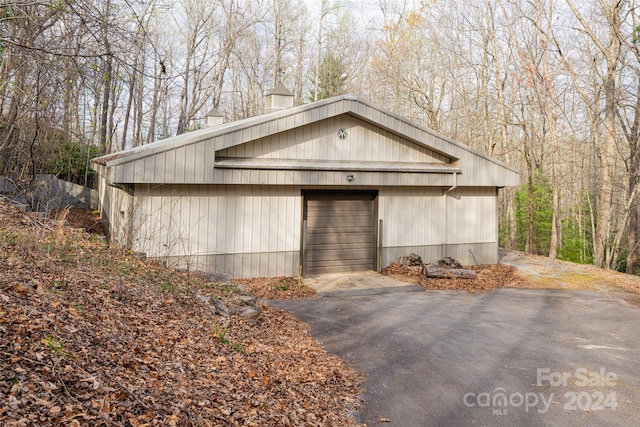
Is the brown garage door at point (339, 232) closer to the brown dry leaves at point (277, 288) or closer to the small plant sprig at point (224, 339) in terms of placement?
the brown dry leaves at point (277, 288)

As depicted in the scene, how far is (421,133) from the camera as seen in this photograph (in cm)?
1177

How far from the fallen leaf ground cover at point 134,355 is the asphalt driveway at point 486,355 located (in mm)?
565

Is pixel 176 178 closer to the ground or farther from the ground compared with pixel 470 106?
closer to the ground

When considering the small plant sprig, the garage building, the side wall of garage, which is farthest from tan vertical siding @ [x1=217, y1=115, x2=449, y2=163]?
the small plant sprig

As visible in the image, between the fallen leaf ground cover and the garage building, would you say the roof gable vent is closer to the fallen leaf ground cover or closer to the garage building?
the garage building

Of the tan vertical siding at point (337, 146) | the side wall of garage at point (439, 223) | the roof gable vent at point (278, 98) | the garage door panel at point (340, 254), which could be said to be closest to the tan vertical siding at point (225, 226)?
the garage door panel at point (340, 254)

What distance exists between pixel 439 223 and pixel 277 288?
541 centimetres

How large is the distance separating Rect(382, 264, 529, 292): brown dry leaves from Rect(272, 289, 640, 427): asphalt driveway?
0.81 m

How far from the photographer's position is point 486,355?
6156 mm

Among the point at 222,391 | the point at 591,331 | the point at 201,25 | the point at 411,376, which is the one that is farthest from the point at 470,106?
the point at 222,391

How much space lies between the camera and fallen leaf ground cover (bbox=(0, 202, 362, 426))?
3.07 meters

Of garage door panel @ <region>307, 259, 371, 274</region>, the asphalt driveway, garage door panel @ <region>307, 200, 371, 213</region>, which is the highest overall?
garage door panel @ <region>307, 200, 371, 213</region>

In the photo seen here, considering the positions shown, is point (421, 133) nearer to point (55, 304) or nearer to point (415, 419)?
point (415, 419)

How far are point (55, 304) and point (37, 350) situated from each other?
112cm
